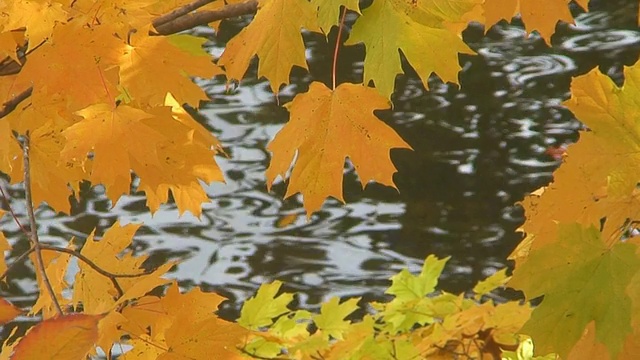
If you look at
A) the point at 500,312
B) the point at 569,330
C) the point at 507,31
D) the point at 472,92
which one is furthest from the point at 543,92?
the point at 569,330

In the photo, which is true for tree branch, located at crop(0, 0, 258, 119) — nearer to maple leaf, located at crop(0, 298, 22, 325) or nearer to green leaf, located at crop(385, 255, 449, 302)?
maple leaf, located at crop(0, 298, 22, 325)

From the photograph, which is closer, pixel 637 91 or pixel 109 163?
pixel 637 91

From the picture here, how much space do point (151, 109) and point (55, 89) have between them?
160 millimetres

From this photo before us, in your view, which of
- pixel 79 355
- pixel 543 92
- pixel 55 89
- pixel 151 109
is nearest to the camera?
pixel 79 355

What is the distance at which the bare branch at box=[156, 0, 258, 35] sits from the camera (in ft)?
3.86

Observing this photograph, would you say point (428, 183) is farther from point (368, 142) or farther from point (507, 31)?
point (368, 142)

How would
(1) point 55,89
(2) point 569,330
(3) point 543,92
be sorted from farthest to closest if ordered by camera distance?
1. (3) point 543,92
2. (1) point 55,89
3. (2) point 569,330

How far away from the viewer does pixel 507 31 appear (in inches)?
161

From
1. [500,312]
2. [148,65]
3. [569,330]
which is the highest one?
[148,65]

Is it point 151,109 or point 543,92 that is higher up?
point 151,109

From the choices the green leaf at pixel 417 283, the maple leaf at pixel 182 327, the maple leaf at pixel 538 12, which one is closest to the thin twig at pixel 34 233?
the maple leaf at pixel 182 327

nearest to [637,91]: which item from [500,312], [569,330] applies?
[569,330]

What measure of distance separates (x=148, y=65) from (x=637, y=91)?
616mm

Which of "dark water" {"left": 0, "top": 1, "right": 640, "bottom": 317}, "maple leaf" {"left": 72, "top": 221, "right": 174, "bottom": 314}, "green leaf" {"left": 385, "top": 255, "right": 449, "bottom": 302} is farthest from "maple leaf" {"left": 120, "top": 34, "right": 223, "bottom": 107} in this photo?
"dark water" {"left": 0, "top": 1, "right": 640, "bottom": 317}
